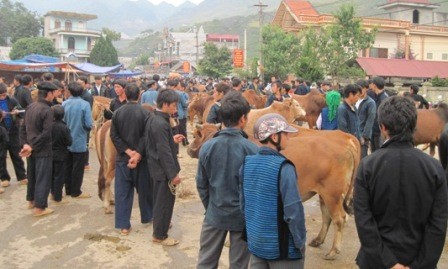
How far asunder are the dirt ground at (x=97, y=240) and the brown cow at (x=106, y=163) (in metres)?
0.25

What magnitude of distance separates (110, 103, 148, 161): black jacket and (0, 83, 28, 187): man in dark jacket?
3.45m

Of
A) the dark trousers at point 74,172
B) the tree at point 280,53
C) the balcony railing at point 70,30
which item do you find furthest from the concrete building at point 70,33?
the dark trousers at point 74,172

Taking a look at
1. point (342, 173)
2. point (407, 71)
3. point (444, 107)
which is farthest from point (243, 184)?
point (407, 71)

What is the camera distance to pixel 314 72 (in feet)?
88.4

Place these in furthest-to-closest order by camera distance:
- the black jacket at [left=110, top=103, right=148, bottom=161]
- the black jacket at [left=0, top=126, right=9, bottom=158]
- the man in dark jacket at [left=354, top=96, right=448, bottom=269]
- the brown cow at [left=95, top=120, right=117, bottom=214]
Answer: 1. the black jacket at [left=0, top=126, right=9, bottom=158]
2. the brown cow at [left=95, top=120, right=117, bottom=214]
3. the black jacket at [left=110, top=103, right=148, bottom=161]
4. the man in dark jacket at [left=354, top=96, right=448, bottom=269]

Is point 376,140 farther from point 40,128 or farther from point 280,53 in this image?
point 280,53

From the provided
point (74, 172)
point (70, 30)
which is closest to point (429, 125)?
point (74, 172)

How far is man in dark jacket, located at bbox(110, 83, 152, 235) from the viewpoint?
21.5 feet

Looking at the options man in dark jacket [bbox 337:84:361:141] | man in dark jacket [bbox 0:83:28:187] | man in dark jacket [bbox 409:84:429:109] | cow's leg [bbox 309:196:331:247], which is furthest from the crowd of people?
man in dark jacket [bbox 409:84:429:109]

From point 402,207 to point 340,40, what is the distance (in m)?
28.5

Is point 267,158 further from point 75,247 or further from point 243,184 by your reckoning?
point 75,247

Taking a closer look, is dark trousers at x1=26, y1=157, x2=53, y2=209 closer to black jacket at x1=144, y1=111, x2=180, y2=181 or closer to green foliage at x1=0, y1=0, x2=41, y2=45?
black jacket at x1=144, y1=111, x2=180, y2=181

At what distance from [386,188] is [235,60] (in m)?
34.5

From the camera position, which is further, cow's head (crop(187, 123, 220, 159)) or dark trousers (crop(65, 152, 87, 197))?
dark trousers (crop(65, 152, 87, 197))
